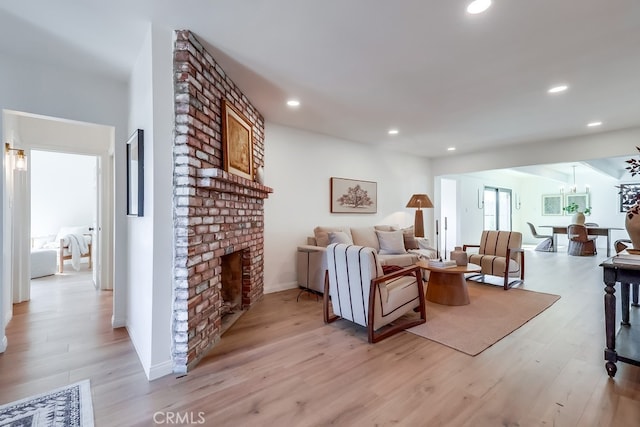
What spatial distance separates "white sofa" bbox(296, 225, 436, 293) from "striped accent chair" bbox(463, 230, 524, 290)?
812 mm

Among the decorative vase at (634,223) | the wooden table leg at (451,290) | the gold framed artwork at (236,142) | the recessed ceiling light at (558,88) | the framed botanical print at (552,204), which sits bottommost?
the wooden table leg at (451,290)

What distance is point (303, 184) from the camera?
4660mm

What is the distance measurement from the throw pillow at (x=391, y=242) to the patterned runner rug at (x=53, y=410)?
3.91m

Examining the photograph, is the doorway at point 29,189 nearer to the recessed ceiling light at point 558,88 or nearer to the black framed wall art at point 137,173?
the black framed wall art at point 137,173

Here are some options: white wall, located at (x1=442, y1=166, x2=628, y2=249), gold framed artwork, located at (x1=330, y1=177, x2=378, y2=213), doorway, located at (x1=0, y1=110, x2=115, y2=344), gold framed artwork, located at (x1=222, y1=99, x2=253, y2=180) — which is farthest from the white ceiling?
white wall, located at (x1=442, y1=166, x2=628, y2=249)

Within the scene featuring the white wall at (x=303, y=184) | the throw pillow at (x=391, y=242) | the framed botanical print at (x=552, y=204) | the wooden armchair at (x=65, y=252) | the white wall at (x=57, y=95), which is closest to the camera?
the white wall at (x=57, y=95)

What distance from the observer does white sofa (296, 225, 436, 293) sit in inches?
159

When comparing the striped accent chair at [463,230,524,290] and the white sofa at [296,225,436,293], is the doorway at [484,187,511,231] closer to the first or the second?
the striped accent chair at [463,230,524,290]

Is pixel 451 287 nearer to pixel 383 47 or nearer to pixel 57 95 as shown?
pixel 383 47

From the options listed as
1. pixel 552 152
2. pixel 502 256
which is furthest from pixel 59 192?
pixel 552 152

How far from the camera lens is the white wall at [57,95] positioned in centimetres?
244

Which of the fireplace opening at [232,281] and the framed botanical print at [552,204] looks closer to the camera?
the fireplace opening at [232,281]

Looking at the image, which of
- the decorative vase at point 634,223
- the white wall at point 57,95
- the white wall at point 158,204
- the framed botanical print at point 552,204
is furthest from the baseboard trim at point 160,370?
the framed botanical print at point 552,204

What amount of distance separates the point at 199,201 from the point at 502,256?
4.66 meters
